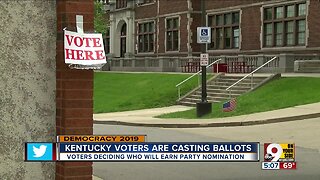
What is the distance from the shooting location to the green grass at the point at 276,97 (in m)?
20.5

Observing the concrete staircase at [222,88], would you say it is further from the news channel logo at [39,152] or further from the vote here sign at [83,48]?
the news channel logo at [39,152]

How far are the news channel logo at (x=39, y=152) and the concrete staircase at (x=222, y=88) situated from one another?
21.8 metres

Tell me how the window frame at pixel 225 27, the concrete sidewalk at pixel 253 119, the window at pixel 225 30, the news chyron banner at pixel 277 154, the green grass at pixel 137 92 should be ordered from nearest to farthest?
the news chyron banner at pixel 277 154 < the concrete sidewalk at pixel 253 119 < the green grass at pixel 137 92 < the window frame at pixel 225 27 < the window at pixel 225 30

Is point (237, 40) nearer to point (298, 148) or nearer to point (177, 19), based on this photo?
point (177, 19)

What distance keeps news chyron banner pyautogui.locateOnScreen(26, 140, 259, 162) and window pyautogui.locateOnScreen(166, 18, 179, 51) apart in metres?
45.7

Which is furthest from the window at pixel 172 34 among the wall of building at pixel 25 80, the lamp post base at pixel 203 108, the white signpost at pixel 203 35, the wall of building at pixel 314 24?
the wall of building at pixel 25 80

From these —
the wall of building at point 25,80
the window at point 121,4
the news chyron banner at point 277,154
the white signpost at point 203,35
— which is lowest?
the news chyron banner at point 277,154

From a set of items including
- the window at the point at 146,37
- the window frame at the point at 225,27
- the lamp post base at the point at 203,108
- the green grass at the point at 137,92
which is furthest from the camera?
the window at the point at 146,37

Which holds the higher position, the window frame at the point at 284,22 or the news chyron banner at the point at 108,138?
the window frame at the point at 284,22

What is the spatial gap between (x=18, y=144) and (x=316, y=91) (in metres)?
18.8

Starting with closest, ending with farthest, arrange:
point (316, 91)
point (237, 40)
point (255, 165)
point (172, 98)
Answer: point (255, 165)
point (316, 91)
point (172, 98)
point (237, 40)

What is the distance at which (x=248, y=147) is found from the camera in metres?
4.71

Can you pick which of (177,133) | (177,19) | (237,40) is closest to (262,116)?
(177,133)

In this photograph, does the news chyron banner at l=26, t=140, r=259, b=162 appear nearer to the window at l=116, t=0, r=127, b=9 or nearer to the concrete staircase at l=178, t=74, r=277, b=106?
the concrete staircase at l=178, t=74, r=277, b=106
